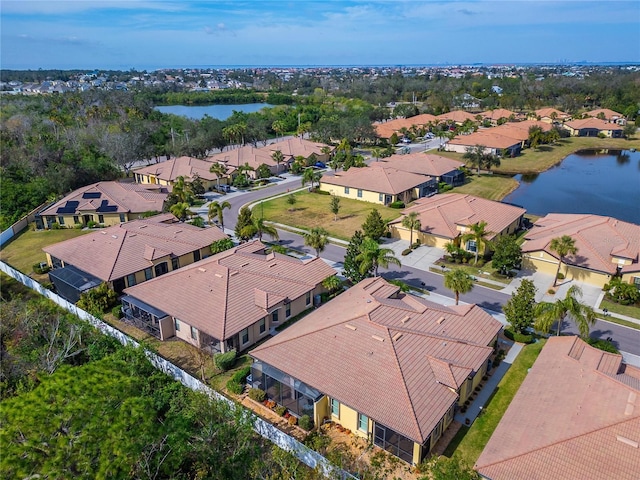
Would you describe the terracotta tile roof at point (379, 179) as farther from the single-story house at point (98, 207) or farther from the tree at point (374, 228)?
the single-story house at point (98, 207)

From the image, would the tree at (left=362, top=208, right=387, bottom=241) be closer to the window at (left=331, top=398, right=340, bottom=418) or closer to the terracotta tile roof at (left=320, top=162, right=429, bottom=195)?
the terracotta tile roof at (left=320, top=162, right=429, bottom=195)

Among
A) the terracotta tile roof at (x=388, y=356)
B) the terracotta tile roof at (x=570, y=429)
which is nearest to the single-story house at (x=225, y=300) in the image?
the terracotta tile roof at (x=388, y=356)

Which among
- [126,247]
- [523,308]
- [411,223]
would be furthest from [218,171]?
[523,308]

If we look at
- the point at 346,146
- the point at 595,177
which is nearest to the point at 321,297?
the point at 346,146

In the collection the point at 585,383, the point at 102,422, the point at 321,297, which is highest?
the point at 102,422

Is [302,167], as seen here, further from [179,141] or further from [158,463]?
[158,463]

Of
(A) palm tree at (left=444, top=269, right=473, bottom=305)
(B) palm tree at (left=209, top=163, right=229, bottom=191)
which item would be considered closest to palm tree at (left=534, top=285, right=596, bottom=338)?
(A) palm tree at (left=444, top=269, right=473, bottom=305)
